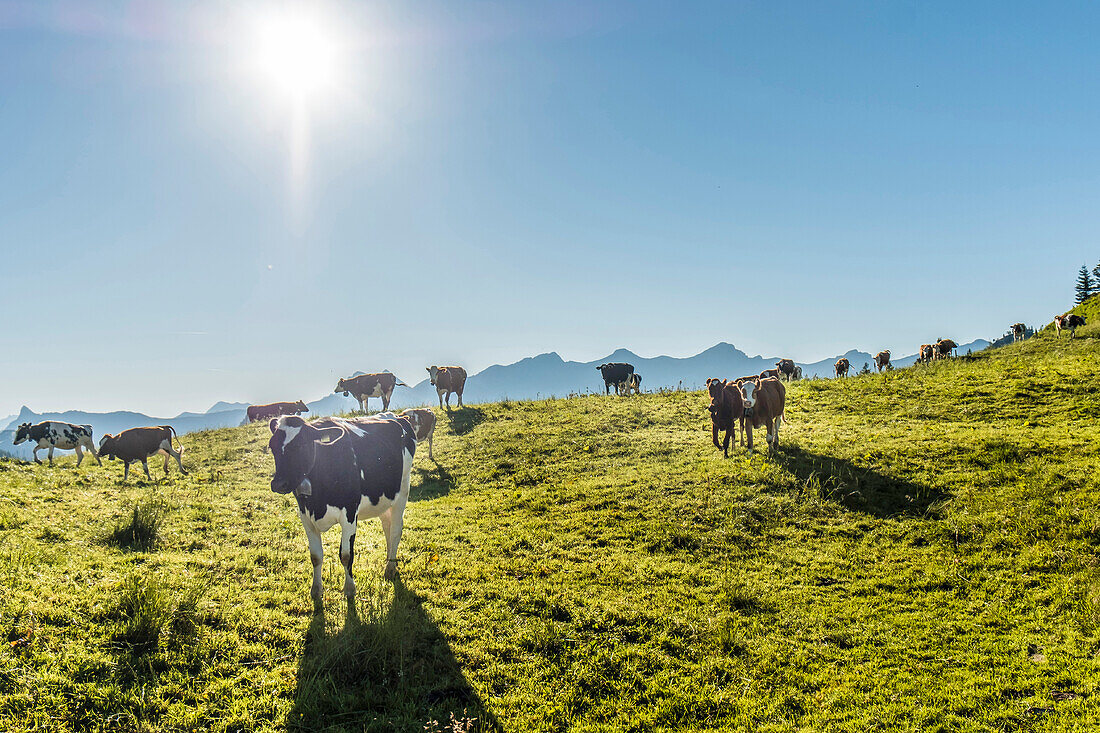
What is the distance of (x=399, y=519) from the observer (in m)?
9.37

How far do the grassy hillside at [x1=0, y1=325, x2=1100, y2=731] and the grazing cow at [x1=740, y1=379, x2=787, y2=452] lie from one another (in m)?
0.92

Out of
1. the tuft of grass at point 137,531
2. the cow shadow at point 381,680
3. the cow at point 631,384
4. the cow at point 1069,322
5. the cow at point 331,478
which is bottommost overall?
the cow shadow at point 381,680

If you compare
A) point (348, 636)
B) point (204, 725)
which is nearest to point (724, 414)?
point (348, 636)

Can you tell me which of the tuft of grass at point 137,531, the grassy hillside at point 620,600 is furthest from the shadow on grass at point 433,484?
the tuft of grass at point 137,531

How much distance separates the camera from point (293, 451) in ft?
25.0

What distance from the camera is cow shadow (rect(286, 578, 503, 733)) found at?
5207 mm

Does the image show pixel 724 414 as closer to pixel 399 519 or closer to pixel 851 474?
pixel 851 474

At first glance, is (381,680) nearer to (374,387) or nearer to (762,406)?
(762,406)

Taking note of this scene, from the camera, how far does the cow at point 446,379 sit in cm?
2897

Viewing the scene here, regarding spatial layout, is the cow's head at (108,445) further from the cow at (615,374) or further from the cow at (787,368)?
the cow at (787,368)

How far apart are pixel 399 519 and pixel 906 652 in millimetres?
7710

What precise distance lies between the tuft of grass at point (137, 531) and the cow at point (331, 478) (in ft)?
14.7

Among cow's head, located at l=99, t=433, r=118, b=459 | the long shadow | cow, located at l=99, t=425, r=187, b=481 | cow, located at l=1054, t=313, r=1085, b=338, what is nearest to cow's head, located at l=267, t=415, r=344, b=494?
the long shadow

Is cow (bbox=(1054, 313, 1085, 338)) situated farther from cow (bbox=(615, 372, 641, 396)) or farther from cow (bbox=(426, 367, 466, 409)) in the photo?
cow (bbox=(426, 367, 466, 409))
